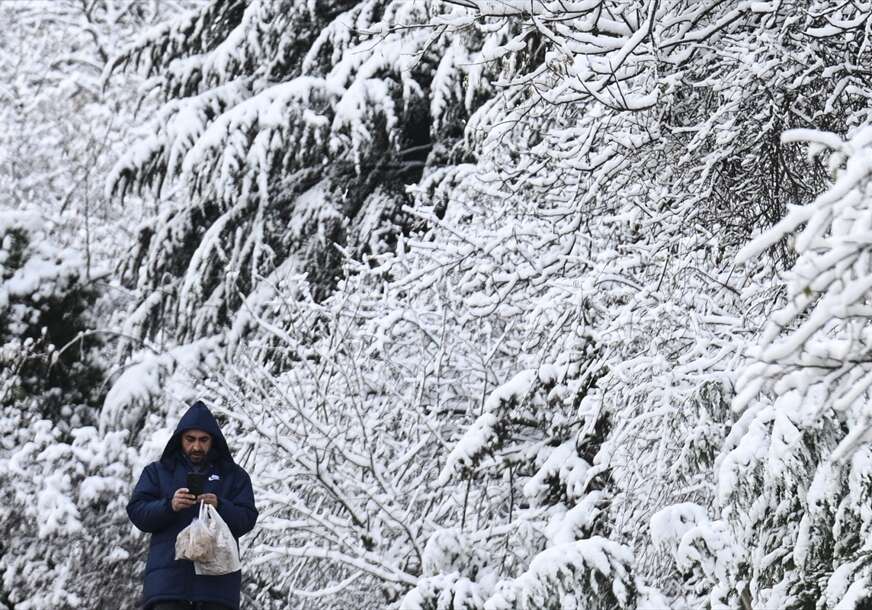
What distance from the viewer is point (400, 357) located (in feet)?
27.5

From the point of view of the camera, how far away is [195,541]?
482cm

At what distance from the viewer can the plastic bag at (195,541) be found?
4.82m

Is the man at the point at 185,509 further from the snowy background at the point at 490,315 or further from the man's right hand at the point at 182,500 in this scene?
the snowy background at the point at 490,315

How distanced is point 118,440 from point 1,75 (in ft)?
36.2

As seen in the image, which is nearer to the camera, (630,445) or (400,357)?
(630,445)

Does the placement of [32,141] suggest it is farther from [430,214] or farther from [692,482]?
[692,482]

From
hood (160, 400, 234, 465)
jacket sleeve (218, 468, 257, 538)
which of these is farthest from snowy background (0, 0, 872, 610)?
hood (160, 400, 234, 465)

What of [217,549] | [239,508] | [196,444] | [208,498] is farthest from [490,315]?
[217,549]

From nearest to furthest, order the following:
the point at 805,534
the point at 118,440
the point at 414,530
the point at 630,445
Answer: the point at 805,534 → the point at 630,445 → the point at 414,530 → the point at 118,440

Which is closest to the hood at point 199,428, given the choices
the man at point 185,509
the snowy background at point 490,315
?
the man at point 185,509

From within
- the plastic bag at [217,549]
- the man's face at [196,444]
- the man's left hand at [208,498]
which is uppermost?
the man's face at [196,444]

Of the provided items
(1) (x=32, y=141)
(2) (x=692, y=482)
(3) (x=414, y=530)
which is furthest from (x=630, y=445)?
(1) (x=32, y=141)

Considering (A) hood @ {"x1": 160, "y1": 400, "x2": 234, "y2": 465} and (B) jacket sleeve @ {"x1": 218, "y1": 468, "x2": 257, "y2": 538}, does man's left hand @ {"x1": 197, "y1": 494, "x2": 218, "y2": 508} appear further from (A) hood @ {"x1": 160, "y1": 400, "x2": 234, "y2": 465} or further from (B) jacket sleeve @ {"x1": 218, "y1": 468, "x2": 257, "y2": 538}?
(A) hood @ {"x1": 160, "y1": 400, "x2": 234, "y2": 465}

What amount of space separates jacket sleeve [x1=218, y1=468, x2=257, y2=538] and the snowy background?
2.91 feet
